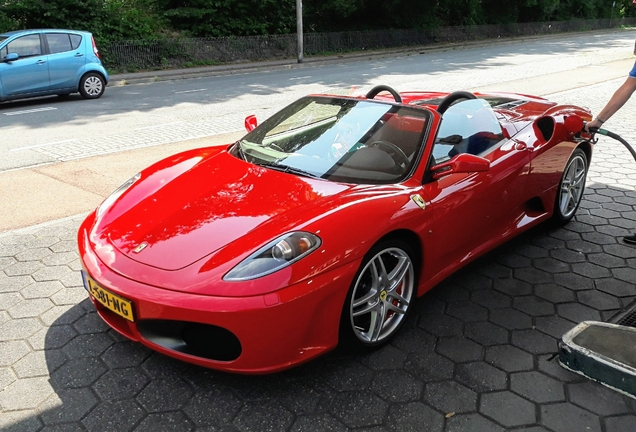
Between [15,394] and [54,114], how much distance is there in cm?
941

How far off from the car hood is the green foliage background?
17.3 m

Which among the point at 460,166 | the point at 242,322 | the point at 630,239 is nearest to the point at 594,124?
the point at 630,239

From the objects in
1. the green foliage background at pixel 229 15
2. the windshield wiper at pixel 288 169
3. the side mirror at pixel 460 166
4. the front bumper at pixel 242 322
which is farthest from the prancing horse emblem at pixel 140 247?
the green foliage background at pixel 229 15

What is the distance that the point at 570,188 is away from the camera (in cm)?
469

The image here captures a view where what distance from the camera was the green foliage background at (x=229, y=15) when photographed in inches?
720

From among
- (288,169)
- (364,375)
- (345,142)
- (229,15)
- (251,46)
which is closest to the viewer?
(364,375)

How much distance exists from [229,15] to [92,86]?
41.1ft

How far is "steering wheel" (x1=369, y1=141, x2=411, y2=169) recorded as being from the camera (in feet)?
10.6

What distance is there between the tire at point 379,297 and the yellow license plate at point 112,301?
1011mm

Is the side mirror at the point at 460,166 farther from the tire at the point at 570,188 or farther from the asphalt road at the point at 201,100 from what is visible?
the tire at the point at 570,188

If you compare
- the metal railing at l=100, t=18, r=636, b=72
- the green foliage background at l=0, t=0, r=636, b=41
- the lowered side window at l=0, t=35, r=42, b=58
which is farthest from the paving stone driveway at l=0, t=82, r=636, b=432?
the metal railing at l=100, t=18, r=636, b=72

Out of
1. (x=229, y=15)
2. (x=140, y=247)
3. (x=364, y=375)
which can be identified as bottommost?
(x=364, y=375)

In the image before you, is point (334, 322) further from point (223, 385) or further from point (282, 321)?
point (223, 385)

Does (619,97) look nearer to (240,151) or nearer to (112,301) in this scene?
(240,151)
